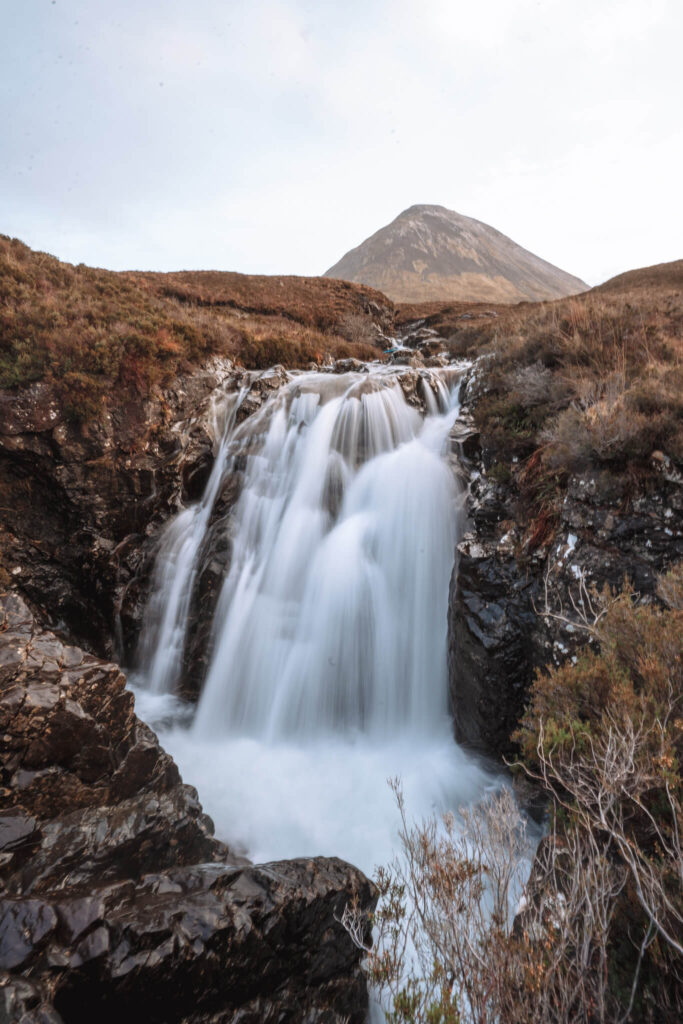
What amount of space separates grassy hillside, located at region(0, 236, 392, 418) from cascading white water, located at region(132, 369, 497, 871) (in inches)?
106

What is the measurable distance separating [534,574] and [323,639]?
3.48 metres

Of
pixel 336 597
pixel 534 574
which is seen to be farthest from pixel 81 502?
pixel 534 574

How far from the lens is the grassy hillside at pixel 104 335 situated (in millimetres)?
8305

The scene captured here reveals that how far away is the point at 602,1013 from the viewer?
188 cm

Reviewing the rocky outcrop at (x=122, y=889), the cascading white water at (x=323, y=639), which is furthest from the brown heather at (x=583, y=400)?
the rocky outcrop at (x=122, y=889)

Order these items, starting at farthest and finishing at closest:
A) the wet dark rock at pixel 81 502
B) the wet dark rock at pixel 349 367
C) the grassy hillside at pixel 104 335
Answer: the wet dark rock at pixel 349 367 → the grassy hillside at pixel 104 335 → the wet dark rock at pixel 81 502

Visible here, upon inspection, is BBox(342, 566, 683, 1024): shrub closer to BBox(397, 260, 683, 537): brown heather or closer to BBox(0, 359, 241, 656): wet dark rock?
BBox(397, 260, 683, 537): brown heather

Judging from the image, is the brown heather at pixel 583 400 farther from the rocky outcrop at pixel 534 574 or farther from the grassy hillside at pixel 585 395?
the rocky outcrop at pixel 534 574

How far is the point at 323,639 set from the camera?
277 inches

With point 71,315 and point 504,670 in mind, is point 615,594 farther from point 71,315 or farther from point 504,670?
point 71,315

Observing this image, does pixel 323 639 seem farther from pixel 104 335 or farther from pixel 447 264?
pixel 447 264

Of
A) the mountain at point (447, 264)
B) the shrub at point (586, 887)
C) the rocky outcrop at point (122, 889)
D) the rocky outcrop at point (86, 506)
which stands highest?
the mountain at point (447, 264)

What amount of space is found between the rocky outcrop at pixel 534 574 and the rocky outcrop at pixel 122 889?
2400 millimetres

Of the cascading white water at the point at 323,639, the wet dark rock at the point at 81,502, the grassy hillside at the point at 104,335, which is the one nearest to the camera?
the cascading white water at the point at 323,639
